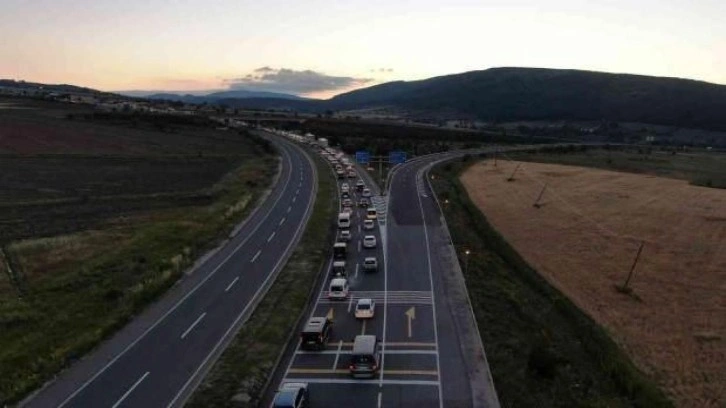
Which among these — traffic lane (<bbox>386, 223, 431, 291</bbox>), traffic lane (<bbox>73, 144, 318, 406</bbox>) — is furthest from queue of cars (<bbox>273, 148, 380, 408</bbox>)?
traffic lane (<bbox>73, 144, 318, 406</bbox>)

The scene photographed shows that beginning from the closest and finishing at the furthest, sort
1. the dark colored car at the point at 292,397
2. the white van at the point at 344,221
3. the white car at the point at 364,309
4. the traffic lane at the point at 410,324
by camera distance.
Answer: the dark colored car at the point at 292,397 → the traffic lane at the point at 410,324 → the white car at the point at 364,309 → the white van at the point at 344,221

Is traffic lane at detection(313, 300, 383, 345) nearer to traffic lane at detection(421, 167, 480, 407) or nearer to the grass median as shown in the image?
the grass median

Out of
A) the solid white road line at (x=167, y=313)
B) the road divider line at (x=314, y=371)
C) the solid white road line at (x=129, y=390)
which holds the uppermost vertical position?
the road divider line at (x=314, y=371)

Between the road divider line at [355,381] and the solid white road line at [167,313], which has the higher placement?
the road divider line at [355,381]

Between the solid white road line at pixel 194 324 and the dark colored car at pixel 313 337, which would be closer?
the dark colored car at pixel 313 337

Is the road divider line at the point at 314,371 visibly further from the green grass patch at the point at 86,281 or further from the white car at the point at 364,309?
the green grass patch at the point at 86,281

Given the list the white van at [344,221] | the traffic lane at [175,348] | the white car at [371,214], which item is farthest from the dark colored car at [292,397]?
the white car at [371,214]

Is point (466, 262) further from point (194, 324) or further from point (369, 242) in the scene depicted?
point (194, 324)

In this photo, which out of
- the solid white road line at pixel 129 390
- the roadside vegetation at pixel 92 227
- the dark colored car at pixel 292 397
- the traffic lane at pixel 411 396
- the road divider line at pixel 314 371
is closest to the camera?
the dark colored car at pixel 292 397
